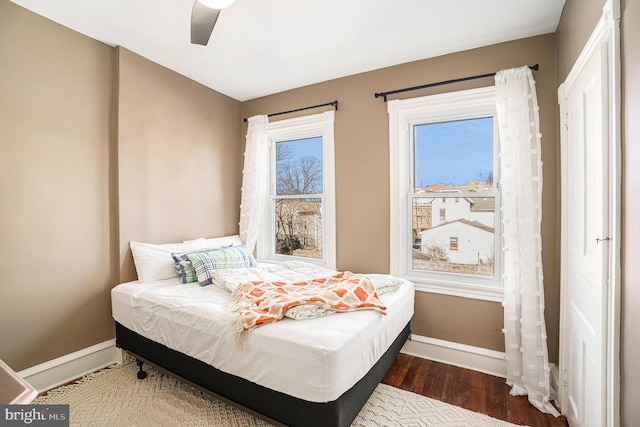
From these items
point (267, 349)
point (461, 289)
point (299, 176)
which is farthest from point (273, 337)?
A: point (299, 176)

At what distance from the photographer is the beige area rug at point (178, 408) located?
187 cm

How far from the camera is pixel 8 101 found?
6.69 feet

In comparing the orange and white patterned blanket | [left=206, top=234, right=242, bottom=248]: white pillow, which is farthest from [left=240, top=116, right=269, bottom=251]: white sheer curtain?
the orange and white patterned blanket

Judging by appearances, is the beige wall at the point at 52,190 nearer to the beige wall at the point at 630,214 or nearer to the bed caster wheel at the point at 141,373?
the bed caster wheel at the point at 141,373

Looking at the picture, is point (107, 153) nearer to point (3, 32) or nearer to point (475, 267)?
point (3, 32)

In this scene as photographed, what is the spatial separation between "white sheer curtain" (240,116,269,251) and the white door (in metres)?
2.81

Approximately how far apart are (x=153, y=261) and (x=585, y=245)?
3.10 metres

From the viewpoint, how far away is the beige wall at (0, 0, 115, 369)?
6.72 feet

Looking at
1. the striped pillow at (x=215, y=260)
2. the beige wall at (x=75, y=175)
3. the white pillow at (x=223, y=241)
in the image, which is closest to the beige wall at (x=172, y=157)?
the beige wall at (x=75, y=175)

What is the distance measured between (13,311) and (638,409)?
3.38 m

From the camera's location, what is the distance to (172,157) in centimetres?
302

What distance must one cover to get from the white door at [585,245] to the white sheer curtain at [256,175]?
2.81 meters

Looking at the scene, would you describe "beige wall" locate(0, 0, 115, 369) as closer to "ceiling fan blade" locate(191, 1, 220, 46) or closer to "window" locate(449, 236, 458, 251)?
"ceiling fan blade" locate(191, 1, 220, 46)

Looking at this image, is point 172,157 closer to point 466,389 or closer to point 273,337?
point 273,337
